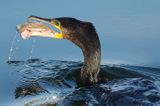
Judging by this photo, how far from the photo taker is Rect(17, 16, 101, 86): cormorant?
9711mm

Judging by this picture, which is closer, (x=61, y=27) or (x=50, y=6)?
(x=61, y=27)

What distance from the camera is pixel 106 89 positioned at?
912 cm

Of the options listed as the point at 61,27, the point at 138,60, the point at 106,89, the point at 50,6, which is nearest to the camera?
the point at 106,89

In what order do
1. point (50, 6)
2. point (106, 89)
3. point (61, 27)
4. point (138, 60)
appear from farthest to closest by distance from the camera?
point (50, 6)
point (138, 60)
point (61, 27)
point (106, 89)

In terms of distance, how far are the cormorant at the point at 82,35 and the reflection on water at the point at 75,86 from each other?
0.21m

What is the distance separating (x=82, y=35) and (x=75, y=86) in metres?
0.72

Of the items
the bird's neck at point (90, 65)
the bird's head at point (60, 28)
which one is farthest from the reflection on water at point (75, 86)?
the bird's head at point (60, 28)

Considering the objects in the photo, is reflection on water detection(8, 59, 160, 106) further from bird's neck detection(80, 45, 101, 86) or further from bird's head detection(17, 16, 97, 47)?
bird's head detection(17, 16, 97, 47)

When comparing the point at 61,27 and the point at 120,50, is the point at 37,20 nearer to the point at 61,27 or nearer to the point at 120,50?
the point at 61,27

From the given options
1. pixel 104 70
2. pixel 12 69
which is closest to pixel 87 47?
pixel 104 70

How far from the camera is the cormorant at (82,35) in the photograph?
31.9 ft

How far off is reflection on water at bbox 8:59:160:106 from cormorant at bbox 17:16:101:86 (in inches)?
8.2

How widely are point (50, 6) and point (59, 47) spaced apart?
0.93m

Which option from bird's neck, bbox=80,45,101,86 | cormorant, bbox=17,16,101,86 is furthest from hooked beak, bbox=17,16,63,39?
bird's neck, bbox=80,45,101,86
